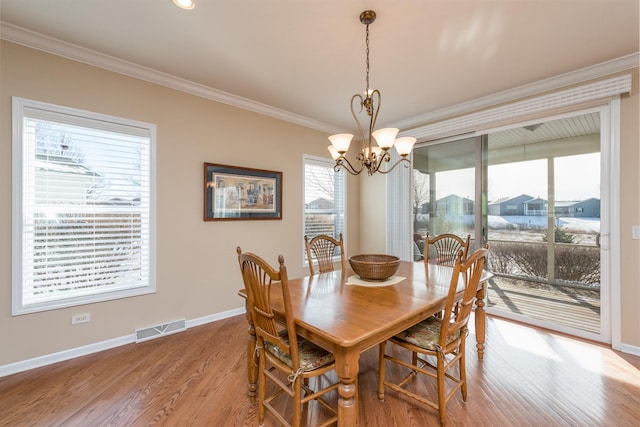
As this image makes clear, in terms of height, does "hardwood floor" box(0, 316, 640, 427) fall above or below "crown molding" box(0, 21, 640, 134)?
below

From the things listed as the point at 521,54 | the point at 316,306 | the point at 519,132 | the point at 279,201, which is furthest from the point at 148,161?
the point at 519,132

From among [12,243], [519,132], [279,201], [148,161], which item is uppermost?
[519,132]

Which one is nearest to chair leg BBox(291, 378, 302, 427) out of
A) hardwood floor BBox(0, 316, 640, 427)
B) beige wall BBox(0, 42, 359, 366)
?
hardwood floor BBox(0, 316, 640, 427)

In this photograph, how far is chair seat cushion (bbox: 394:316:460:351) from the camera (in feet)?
5.57

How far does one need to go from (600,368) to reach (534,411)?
1.03 metres

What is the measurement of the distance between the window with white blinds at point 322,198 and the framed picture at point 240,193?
56 centimetres

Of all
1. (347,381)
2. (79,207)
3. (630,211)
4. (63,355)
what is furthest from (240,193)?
(630,211)

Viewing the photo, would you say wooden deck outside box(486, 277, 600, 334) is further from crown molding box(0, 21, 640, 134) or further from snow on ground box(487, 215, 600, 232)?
crown molding box(0, 21, 640, 134)

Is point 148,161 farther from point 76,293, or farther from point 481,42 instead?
point 481,42

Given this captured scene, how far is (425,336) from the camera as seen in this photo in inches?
69.4

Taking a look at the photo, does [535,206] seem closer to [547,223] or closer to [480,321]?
[547,223]

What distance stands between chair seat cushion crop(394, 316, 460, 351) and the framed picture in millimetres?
2355

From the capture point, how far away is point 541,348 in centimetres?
256

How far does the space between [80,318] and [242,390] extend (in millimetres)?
1675
